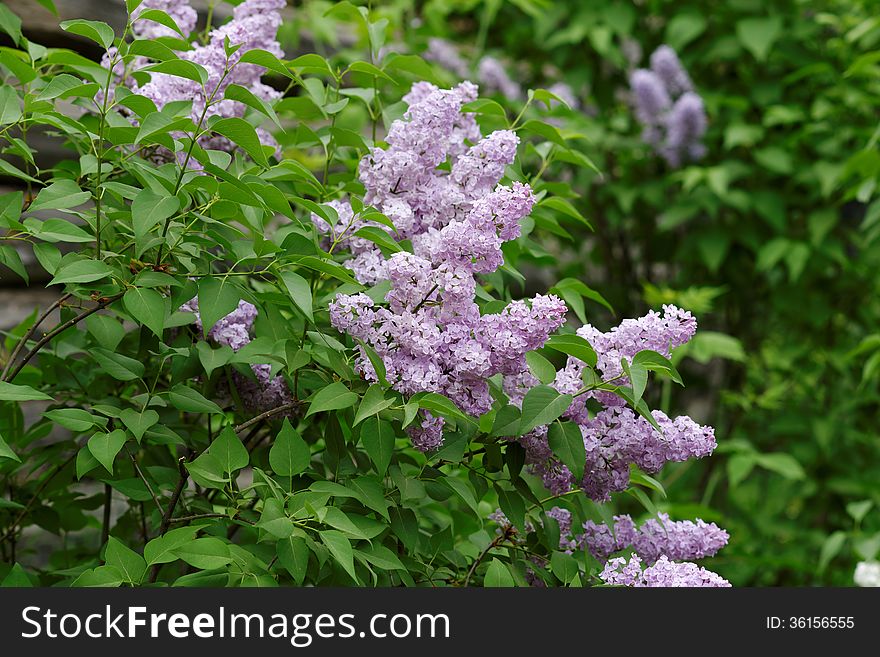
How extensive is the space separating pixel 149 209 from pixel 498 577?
1.67 ft

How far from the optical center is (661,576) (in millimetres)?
1014

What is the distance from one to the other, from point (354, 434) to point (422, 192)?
11.3 inches

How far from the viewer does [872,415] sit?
3.01 meters

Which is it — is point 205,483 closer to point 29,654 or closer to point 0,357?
point 29,654

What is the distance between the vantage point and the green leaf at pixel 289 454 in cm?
99

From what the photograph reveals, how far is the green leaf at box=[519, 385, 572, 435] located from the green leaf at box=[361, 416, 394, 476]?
0.13 metres

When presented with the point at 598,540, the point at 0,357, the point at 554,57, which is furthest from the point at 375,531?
the point at 554,57

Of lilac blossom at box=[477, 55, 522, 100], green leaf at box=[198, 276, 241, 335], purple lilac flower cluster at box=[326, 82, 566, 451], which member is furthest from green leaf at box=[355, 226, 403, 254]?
lilac blossom at box=[477, 55, 522, 100]

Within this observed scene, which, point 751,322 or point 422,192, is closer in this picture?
point 422,192

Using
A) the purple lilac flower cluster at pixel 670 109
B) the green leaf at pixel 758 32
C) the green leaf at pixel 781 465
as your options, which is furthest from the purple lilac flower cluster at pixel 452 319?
the green leaf at pixel 758 32

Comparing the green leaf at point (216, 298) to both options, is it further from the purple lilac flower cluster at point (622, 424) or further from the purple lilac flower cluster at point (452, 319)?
the purple lilac flower cluster at point (622, 424)

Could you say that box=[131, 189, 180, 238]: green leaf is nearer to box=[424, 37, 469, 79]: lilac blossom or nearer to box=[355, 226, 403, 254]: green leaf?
box=[355, 226, 403, 254]: green leaf

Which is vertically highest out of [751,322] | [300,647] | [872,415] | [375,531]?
[751,322]

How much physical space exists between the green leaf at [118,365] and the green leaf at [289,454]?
0.65ft
